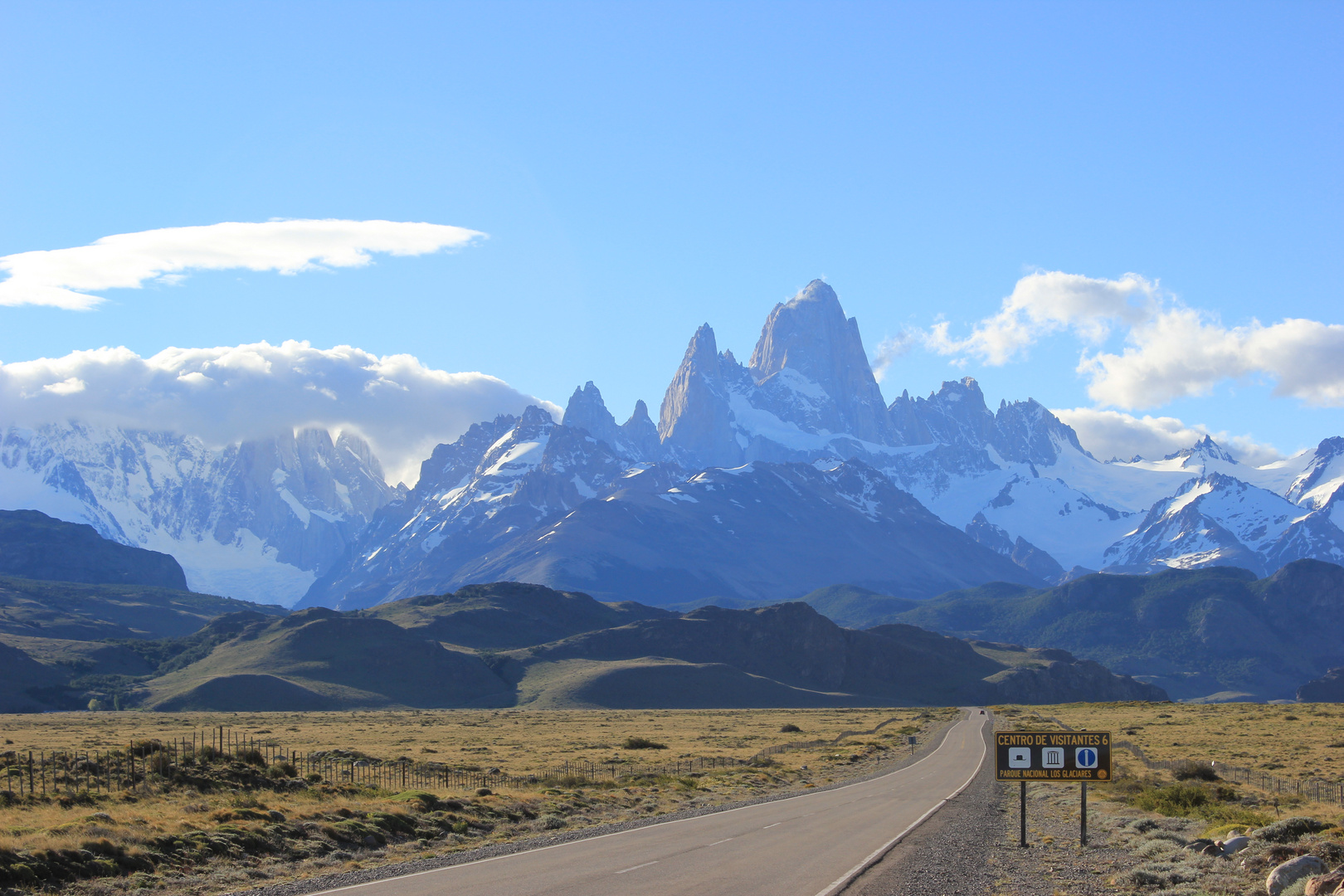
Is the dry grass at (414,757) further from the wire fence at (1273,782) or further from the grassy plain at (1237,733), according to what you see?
the grassy plain at (1237,733)

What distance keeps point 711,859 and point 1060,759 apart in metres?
11.1

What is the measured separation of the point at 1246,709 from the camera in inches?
6176

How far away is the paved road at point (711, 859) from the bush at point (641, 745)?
170ft

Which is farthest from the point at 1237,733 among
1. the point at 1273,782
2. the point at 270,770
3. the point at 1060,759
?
the point at 270,770

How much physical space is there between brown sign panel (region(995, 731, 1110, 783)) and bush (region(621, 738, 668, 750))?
2696 inches

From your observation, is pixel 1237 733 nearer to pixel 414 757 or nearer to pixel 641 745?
pixel 641 745

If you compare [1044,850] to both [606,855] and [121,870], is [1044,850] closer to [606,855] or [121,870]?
[606,855]

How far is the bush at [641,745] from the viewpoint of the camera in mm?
101438

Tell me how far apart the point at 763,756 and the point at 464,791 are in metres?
42.0

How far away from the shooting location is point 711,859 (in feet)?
106

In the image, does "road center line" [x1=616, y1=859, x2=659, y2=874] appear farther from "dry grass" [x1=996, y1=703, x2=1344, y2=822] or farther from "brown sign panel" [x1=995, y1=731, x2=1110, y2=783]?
"dry grass" [x1=996, y1=703, x2=1344, y2=822]

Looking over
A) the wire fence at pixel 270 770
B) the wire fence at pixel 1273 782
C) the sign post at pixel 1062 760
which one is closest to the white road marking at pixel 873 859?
the sign post at pixel 1062 760

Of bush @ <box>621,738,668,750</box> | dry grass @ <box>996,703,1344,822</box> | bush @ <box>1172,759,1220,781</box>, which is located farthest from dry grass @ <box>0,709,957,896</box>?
bush @ <box>1172,759,1220,781</box>

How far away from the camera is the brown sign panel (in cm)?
3500
